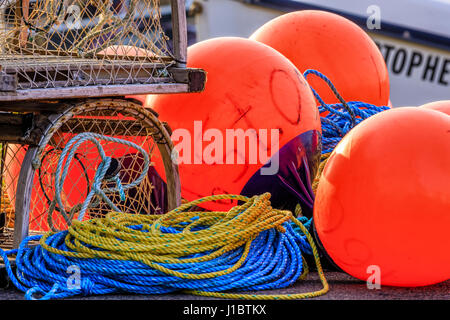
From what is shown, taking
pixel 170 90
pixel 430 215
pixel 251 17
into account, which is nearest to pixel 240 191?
pixel 170 90

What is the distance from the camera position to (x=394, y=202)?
2.16 meters

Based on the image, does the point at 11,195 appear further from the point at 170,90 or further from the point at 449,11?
the point at 449,11

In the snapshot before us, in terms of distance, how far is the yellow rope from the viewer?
7.72 feet

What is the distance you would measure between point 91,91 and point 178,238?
676 mm

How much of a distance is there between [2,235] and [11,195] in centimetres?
32

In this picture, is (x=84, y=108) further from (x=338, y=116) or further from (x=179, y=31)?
(x=338, y=116)

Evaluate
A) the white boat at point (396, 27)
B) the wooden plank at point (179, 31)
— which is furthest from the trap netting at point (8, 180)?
the white boat at point (396, 27)

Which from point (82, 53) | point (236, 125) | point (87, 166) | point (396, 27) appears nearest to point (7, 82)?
point (82, 53)

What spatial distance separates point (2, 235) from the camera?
10.6 feet

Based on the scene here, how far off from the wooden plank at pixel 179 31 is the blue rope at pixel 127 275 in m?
0.92

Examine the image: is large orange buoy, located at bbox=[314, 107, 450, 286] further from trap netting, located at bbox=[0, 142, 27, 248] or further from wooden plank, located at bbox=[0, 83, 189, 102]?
trap netting, located at bbox=[0, 142, 27, 248]

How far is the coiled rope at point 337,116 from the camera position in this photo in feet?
12.3

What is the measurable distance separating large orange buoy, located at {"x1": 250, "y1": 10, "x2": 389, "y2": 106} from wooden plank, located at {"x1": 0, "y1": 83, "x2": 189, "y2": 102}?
1578 mm

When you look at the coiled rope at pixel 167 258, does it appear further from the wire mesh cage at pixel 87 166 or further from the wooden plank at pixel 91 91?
the wooden plank at pixel 91 91
